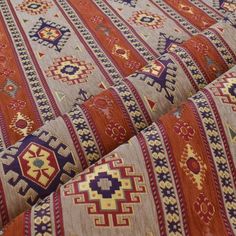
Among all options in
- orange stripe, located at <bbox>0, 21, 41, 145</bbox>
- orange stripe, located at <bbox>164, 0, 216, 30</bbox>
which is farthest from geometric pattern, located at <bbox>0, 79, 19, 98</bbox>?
orange stripe, located at <bbox>164, 0, 216, 30</bbox>

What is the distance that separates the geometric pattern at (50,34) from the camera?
4.90 feet

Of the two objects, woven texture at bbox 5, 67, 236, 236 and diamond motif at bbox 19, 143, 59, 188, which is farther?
diamond motif at bbox 19, 143, 59, 188

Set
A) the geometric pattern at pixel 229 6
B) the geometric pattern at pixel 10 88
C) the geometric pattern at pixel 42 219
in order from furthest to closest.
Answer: the geometric pattern at pixel 229 6
the geometric pattern at pixel 10 88
the geometric pattern at pixel 42 219

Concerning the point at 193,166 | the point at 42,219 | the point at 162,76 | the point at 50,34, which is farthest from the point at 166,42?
the point at 42,219

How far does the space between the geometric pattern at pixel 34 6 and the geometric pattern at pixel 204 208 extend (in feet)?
3.59

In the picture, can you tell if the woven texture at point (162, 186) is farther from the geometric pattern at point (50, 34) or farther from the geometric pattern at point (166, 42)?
the geometric pattern at point (50, 34)

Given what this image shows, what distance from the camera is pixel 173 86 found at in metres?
1.20

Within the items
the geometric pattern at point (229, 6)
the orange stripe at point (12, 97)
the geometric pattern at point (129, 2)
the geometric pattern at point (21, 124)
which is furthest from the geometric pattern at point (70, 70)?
the geometric pattern at point (229, 6)

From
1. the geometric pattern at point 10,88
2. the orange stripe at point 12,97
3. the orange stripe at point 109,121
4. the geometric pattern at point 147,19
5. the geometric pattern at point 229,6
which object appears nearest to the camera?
the orange stripe at point 109,121

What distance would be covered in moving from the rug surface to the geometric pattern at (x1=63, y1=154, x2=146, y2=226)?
1.05 feet

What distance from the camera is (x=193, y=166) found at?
0.96m

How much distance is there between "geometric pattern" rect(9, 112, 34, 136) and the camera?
3.74ft

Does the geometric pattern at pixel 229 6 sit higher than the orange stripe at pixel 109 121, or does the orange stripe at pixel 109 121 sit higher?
the geometric pattern at pixel 229 6

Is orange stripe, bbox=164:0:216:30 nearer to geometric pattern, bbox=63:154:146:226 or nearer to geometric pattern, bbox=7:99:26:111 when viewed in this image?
geometric pattern, bbox=7:99:26:111
